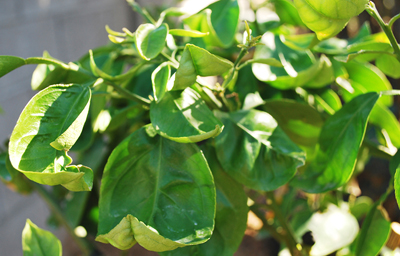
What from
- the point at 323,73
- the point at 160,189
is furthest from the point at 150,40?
the point at 323,73

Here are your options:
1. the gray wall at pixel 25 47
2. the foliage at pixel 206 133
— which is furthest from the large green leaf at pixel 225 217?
the gray wall at pixel 25 47

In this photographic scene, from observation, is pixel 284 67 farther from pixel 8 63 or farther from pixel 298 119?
pixel 8 63

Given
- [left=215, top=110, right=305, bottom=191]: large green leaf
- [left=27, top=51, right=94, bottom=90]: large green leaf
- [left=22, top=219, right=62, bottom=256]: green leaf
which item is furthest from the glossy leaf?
[left=22, top=219, right=62, bottom=256]: green leaf

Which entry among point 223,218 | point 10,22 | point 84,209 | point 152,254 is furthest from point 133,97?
point 10,22

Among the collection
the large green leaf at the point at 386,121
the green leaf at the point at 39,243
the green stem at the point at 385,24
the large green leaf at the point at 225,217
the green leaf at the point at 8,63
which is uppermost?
the green stem at the point at 385,24

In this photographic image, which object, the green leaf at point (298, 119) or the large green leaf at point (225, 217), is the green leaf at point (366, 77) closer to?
the green leaf at point (298, 119)

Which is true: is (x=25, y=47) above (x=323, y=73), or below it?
below
